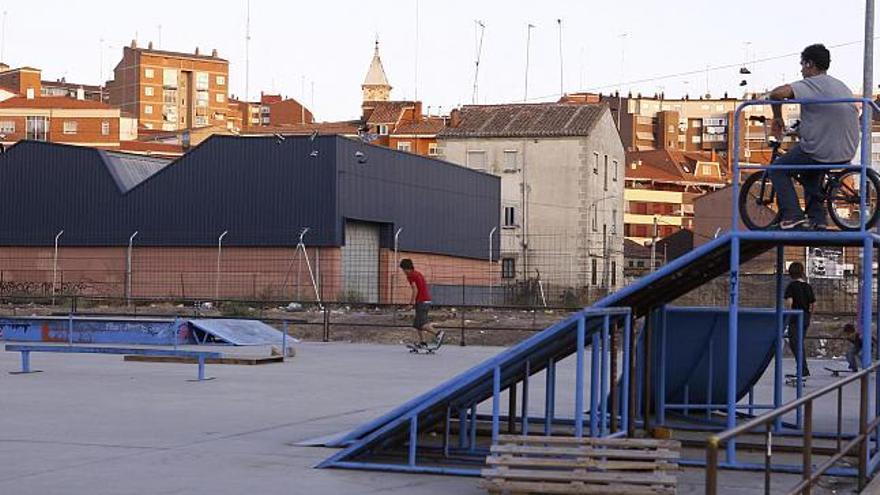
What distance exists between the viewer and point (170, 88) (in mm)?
153125

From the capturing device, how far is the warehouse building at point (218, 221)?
53969mm

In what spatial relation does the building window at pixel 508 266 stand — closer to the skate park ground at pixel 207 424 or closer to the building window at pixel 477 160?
the building window at pixel 477 160

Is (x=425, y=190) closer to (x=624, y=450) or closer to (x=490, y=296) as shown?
(x=490, y=296)

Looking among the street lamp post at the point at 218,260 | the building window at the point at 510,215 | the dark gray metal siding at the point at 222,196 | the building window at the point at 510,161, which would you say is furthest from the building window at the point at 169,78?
the street lamp post at the point at 218,260

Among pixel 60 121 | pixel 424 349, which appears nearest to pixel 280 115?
pixel 60 121

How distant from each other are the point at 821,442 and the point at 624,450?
14.1ft

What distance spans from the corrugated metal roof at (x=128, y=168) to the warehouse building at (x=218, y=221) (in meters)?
0.10

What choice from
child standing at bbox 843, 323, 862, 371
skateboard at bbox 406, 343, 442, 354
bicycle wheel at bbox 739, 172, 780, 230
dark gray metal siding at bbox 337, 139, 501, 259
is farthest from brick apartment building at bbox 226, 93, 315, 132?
bicycle wheel at bbox 739, 172, 780, 230

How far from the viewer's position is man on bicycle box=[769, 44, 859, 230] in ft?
39.6

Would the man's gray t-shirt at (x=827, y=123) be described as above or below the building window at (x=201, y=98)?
below

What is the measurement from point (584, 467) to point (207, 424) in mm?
6016

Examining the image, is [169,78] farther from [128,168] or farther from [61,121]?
[128,168]

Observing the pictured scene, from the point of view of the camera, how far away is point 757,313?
579 inches

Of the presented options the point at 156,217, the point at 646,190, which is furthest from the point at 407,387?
the point at 646,190
